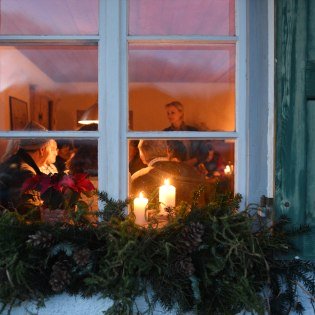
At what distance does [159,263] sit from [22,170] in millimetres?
717

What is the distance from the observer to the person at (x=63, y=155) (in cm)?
165

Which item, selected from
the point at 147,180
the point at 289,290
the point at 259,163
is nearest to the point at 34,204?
the point at 147,180

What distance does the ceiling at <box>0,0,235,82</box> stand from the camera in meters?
1.62

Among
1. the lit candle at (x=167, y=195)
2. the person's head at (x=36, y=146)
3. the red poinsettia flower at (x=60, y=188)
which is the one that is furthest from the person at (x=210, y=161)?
the person's head at (x=36, y=146)

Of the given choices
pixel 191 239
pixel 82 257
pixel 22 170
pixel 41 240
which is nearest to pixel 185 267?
pixel 191 239

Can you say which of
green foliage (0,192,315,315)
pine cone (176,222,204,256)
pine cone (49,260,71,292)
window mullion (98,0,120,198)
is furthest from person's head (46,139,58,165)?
pine cone (176,222,204,256)

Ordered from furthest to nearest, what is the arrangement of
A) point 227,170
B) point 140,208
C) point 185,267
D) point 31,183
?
point 227,170 → point 31,183 → point 140,208 → point 185,267

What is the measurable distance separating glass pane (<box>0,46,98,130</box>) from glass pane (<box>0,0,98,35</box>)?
0.25ft

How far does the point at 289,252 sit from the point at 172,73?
3.03 ft

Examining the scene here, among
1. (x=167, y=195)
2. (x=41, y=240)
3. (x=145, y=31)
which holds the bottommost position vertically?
(x=41, y=240)

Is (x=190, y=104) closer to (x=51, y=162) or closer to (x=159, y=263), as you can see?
(x=51, y=162)

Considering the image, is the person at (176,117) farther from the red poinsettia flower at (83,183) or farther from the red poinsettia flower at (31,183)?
the red poinsettia flower at (31,183)

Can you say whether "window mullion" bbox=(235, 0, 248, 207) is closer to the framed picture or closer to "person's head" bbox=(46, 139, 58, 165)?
"person's head" bbox=(46, 139, 58, 165)

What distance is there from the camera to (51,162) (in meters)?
1.69
